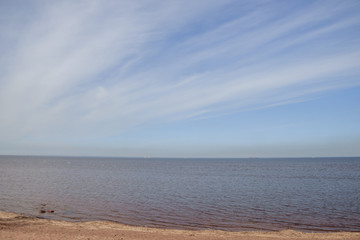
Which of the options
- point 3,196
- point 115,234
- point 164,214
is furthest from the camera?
point 3,196

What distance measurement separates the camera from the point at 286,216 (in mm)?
23109

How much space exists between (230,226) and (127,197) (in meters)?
Result: 16.4

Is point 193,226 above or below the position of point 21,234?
below

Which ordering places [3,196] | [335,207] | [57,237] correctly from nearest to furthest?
[57,237] < [335,207] < [3,196]

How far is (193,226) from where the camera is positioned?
777 inches

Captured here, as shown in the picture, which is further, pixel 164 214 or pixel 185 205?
pixel 185 205

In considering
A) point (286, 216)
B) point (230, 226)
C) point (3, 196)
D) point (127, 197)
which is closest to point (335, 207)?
point (286, 216)

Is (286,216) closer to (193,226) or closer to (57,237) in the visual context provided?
(193,226)

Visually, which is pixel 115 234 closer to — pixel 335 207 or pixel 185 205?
pixel 185 205

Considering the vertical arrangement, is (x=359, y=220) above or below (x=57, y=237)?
below

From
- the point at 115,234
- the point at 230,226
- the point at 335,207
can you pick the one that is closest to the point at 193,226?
the point at 230,226

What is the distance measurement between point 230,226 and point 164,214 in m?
6.55

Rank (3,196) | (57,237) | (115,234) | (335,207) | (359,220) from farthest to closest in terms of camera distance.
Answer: (3,196), (335,207), (359,220), (115,234), (57,237)

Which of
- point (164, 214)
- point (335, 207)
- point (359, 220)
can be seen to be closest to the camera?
point (359, 220)
